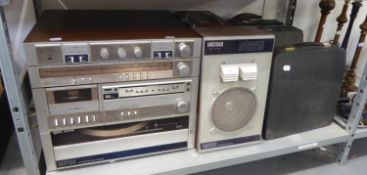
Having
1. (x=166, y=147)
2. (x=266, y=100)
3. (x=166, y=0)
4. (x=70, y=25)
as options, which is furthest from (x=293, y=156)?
(x=70, y=25)

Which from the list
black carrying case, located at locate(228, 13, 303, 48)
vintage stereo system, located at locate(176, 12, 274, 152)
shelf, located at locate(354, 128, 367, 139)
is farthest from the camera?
shelf, located at locate(354, 128, 367, 139)

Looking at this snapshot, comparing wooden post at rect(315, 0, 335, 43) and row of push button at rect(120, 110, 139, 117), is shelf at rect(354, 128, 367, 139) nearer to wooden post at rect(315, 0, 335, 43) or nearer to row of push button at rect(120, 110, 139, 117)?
wooden post at rect(315, 0, 335, 43)

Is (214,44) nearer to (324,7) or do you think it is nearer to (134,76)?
(134,76)

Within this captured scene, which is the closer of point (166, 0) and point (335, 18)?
point (166, 0)

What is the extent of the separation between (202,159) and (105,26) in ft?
1.56

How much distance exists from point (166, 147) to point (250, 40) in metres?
0.39

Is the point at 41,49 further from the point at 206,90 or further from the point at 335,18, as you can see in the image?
the point at 335,18

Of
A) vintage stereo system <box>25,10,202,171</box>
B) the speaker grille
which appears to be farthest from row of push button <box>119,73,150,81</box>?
the speaker grille

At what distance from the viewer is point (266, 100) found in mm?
938

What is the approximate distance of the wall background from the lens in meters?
1.05

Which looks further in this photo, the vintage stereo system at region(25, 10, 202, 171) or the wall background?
the wall background

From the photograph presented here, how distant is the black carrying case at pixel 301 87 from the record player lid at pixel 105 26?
1.05ft

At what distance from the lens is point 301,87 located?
957 mm

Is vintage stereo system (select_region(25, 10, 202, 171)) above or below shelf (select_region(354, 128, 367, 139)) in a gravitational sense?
above
